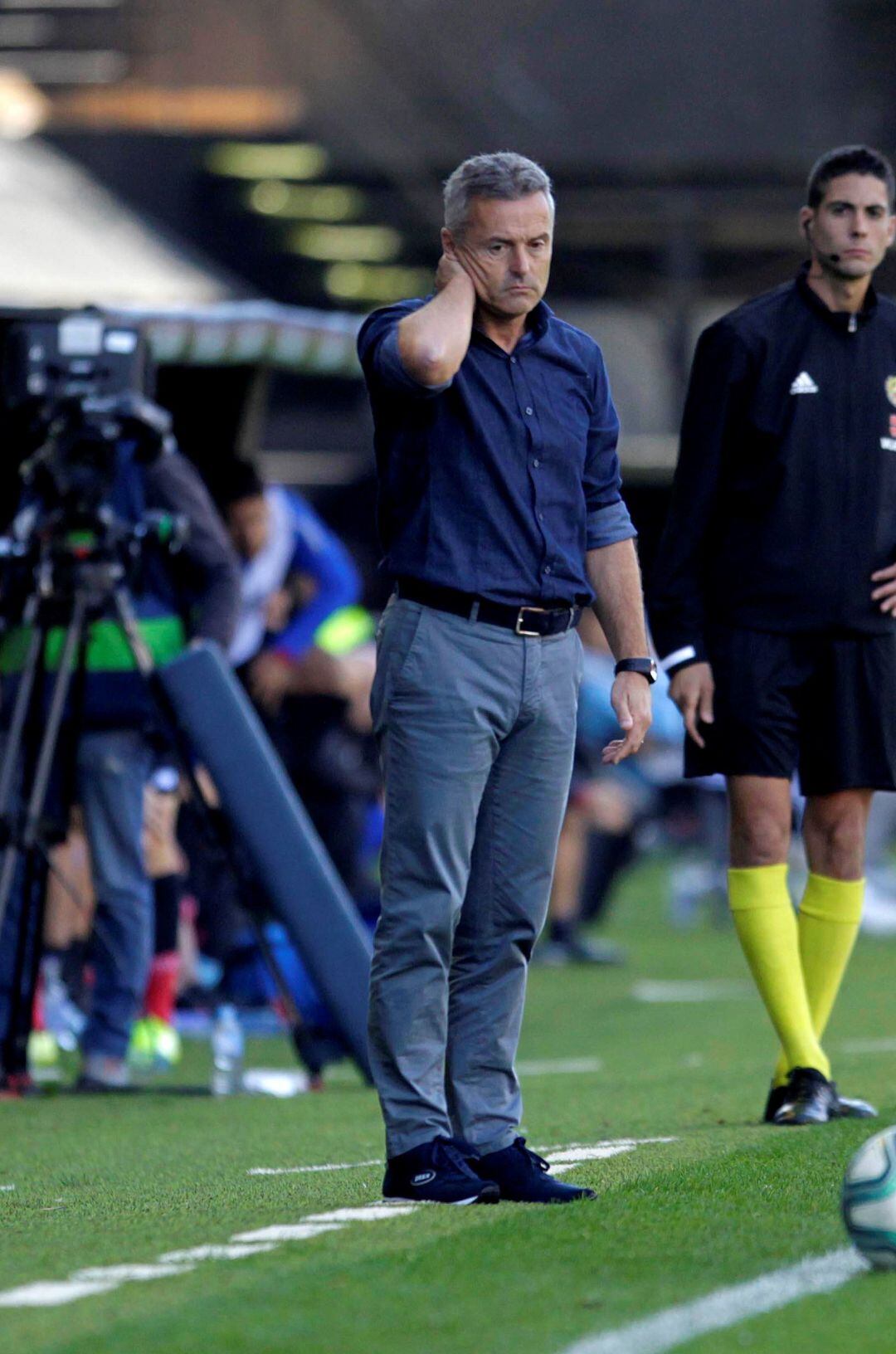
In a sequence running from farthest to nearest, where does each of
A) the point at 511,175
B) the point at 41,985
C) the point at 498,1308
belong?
the point at 41,985, the point at 511,175, the point at 498,1308

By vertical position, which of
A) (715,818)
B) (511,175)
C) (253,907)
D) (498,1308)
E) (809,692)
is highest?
(511,175)

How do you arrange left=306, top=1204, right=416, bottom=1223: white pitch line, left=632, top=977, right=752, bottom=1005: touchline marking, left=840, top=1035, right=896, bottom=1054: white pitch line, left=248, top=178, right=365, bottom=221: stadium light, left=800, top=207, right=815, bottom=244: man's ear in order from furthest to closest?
left=248, top=178, right=365, bottom=221: stadium light → left=632, top=977, right=752, bottom=1005: touchline marking → left=840, top=1035, right=896, bottom=1054: white pitch line → left=800, top=207, right=815, bottom=244: man's ear → left=306, top=1204, right=416, bottom=1223: white pitch line

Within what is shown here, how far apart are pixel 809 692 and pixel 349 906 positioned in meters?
1.86

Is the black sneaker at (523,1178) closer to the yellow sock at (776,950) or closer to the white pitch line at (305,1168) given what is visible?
the white pitch line at (305,1168)

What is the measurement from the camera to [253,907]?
24.2 feet

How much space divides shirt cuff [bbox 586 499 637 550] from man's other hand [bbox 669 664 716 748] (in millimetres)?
1168

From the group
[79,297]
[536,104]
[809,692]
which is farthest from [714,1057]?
[536,104]

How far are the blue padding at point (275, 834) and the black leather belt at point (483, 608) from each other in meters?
2.76

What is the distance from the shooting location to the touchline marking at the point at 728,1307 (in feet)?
10.6

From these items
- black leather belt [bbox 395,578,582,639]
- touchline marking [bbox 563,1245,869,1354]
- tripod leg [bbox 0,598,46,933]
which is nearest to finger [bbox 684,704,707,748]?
black leather belt [bbox 395,578,582,639]

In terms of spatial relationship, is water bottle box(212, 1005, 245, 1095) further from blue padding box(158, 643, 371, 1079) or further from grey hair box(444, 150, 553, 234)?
grey hair box(444, 150, 553, 234)

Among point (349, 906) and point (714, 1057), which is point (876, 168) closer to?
point (349, 906)

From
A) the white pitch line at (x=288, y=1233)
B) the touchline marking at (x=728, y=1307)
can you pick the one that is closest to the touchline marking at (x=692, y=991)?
the white pitch line at (x=288, y=1233)

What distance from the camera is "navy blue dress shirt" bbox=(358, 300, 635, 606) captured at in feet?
14.5
